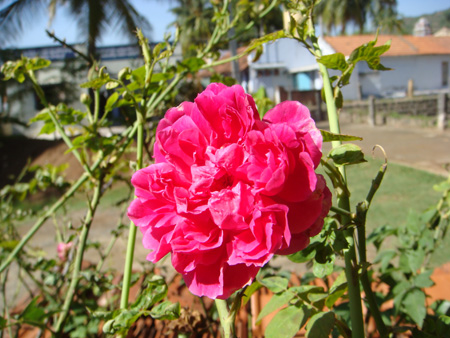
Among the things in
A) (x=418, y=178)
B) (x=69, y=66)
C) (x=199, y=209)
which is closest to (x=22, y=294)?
(x=199, y=209)

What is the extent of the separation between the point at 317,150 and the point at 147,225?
0.54 feet

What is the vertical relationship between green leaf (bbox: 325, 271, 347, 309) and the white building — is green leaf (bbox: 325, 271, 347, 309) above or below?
below

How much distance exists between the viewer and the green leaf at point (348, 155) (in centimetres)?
34

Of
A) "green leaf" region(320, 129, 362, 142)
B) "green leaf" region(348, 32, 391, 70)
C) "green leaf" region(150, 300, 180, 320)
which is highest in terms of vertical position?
"green leaf" region(348, 32, 391, 70)

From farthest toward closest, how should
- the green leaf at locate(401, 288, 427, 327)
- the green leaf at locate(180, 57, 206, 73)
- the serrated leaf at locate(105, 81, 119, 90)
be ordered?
the green leaf at locate(180, 57, 206, 73), the green leaf at locate(401, 288, 427, 327), the serrated leaf at locate(105, 81, 119, 90)

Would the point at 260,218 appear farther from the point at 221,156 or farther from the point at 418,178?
the point at 418,178

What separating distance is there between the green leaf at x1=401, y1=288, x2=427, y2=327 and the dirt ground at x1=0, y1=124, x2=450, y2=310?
0.28 m

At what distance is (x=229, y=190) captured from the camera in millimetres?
312

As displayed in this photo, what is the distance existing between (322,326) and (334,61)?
30 cm

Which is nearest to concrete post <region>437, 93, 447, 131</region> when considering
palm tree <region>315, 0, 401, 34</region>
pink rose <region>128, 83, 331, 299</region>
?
pink rose <region>128, 83, 331, 299</region>

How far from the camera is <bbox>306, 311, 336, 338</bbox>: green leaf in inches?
17.2

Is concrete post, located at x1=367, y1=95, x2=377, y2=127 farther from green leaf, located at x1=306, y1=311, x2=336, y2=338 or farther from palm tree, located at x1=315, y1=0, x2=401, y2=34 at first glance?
palm tree, located at x1=315, y1=0, x2=401, y2=34

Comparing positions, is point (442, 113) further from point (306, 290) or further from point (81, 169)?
point (306, 290)

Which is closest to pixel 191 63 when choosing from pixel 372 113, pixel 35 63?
pixel 35 63
